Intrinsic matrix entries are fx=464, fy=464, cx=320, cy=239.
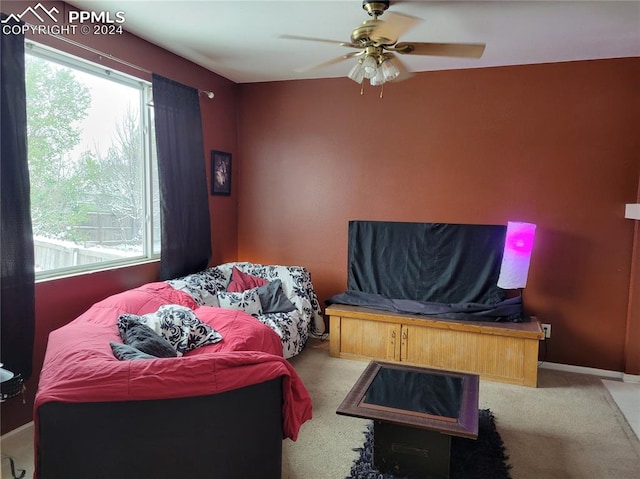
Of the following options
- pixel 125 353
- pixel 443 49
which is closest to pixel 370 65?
pixel 443 49

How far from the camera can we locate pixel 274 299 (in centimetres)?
391

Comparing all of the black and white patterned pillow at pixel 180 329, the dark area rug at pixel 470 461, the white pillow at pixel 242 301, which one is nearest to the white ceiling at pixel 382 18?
the black and white patterned pillow at pixel 180 329

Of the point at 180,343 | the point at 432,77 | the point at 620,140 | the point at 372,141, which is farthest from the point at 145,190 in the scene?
the point at 620,140

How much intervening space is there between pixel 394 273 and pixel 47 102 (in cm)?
291

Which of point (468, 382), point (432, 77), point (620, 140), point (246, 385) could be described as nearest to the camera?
point (246, 385)

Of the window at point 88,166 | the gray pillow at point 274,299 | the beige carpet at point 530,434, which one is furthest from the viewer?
the gray pillow at point 274,299

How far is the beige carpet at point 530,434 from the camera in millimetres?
2377

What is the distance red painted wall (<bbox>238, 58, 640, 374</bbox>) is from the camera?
3.66 m

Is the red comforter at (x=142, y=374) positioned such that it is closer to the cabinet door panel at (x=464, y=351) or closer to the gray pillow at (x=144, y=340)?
the gray pillow at (x=144, y=340)

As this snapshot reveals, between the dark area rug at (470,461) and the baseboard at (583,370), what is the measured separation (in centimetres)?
148

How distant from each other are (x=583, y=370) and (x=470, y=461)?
197cm

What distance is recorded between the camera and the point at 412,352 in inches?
147

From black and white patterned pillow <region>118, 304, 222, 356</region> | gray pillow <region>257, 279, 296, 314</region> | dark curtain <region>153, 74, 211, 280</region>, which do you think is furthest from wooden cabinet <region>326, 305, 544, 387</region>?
black and white patterned pillow <region>118, 304, 222, 356</region>

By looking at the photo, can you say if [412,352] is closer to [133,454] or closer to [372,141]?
[372,141]
